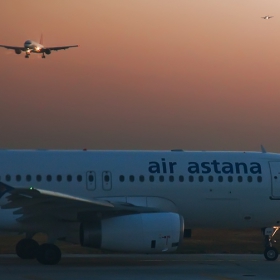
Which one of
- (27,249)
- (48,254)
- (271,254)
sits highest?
(27,249)

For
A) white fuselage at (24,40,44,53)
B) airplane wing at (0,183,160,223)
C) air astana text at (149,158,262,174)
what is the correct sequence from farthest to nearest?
white fuselage at (24,40,44,53) → air astana text at (149,158,262,174) → airplane wing at (0,183,160,223)

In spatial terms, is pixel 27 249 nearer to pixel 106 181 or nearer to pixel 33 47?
pixel 106 181

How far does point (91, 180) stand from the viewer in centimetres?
1859

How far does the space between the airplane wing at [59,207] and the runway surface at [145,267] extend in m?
1.19

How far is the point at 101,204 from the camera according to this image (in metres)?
16.7

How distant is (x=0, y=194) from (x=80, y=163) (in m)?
2.34

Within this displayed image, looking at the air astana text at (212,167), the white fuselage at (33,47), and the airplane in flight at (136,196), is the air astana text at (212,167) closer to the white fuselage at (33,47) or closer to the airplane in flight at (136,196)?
the airplane in flight at (136,196)

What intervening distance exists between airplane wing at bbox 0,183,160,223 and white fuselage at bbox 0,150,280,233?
2.82 feet

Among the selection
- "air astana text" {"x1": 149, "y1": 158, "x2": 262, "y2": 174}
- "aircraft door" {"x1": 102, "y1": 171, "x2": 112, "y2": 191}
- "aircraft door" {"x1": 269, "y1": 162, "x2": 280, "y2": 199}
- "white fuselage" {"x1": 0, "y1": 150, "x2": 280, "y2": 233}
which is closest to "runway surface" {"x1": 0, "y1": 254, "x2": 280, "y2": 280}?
"white fuselage" {"x1": 0, "y1": 150, "x2": 280, "y2": 233}

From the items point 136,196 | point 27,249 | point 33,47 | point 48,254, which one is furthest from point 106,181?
point 33,47

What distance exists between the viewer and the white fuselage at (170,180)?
18.5 m

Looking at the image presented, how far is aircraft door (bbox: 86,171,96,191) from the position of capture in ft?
60.8

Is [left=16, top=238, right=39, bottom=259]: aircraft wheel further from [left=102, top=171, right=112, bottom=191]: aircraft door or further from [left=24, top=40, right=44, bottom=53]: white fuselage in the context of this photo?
[left=24, top=40, right=44, bottom=53]: white fuselage

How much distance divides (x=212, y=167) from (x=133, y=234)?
354cm
